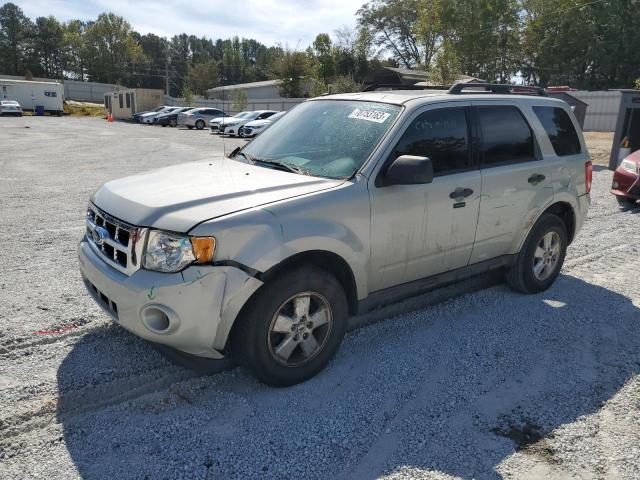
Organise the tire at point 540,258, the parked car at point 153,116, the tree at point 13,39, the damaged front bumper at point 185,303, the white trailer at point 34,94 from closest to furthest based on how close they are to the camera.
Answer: the damaged front bumper at point 185,303
the tire at point 540,258
the parked car at point 153,116
the white trailer at point 34,94
the tree at point 13,39

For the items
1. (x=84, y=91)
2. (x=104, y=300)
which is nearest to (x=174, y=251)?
(x=104, y=300)

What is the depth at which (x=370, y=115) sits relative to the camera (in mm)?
3949

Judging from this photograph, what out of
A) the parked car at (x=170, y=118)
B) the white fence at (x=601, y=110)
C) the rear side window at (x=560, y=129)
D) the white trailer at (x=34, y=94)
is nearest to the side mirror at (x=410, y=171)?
the rear side window at (x=560, y=129)

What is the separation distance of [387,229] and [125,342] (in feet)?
6.93

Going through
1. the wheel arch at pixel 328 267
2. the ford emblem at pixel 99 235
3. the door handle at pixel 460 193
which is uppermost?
the door handle at pixel 460 193

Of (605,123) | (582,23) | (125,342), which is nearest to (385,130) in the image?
(125,342)

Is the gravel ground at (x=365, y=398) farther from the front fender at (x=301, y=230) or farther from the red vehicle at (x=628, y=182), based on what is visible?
the red vehicle at (x=628, y=182)

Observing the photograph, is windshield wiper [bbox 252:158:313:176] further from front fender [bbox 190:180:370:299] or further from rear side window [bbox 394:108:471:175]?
rear side window [bbox 394:108:471:175]

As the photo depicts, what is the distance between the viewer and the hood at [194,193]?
3.00m

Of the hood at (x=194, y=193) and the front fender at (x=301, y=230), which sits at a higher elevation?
the hood at (x=194, y=193)

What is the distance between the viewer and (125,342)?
152 inches

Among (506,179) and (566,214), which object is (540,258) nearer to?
(566,214)

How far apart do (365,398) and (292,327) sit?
651 millimetres

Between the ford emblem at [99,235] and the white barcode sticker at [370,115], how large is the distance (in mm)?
1996
